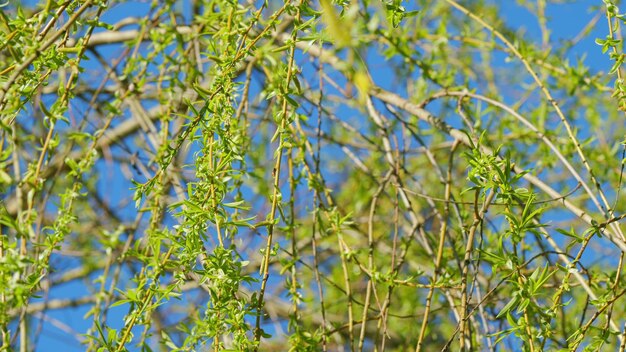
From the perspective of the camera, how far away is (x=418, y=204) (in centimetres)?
294

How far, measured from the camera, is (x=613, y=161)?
2.15 meters

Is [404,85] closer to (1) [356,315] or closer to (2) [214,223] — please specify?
(1) [356,315]

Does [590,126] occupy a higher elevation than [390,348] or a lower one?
higher

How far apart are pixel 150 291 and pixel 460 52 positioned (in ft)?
7.26

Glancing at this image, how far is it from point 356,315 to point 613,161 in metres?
1.47

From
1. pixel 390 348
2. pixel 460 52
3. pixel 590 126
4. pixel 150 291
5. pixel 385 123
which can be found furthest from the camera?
pixel 390 348

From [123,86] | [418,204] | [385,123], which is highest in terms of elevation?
[418,204]

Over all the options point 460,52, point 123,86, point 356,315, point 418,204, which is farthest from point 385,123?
point 356,315

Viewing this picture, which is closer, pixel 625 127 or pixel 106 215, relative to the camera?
pixel 625 127

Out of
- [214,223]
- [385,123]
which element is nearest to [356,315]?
[385,123]

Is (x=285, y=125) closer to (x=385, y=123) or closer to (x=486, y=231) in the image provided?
(x=385, y=123)

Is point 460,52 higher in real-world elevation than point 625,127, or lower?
higher

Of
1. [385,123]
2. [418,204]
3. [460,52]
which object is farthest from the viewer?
[460,52]

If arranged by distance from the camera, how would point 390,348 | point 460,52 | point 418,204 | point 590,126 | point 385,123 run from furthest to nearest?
point 390,348 < point 460,52 < point 418,204 < point 590,126 < point 385,123
